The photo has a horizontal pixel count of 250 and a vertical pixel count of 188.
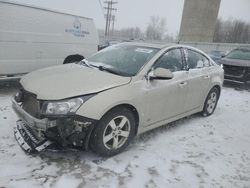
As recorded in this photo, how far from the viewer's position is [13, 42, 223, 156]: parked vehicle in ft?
11.4

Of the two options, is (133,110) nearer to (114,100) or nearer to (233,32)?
(114,100)

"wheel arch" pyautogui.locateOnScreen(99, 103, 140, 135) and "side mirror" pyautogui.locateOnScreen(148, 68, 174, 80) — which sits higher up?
"side mirror" pyautogui.locateOnScreen(148, 68, 174, 80)

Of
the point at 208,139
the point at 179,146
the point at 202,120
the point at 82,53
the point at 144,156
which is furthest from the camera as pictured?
the point at 82,53

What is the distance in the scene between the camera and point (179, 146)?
458cm

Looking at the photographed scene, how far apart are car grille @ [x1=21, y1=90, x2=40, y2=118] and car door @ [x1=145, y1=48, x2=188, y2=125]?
5.17ft

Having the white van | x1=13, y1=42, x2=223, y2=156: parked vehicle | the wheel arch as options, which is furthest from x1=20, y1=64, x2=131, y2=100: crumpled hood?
the white van

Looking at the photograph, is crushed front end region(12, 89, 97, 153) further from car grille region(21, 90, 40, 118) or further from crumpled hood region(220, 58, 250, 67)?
crumpled hood region(220, 58, 250, 67)

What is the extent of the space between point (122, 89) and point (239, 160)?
6.94 ft

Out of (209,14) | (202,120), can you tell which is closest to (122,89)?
(202,120)

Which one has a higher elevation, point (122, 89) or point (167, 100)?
point (122, 89)

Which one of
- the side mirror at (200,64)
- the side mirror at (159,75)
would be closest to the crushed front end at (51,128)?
the side mirror at (159,75)

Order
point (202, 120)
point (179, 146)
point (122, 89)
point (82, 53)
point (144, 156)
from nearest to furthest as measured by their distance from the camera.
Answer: point (122, 89) < point (144, 156) < point (179, 146) < point (202, 120) < point (82, 53)

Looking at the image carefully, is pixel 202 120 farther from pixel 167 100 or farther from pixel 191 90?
pixel 167 100

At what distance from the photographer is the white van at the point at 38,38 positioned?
639 centimetres
